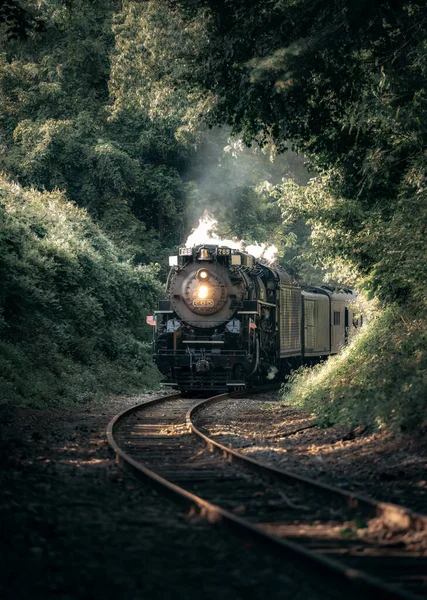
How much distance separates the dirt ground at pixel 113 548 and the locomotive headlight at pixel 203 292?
1274 centimetres

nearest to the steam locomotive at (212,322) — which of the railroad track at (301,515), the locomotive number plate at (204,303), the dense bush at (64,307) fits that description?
the locomotive number plate at (204,303)

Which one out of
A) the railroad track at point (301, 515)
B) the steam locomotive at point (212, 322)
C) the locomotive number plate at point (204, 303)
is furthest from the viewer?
the locomotive number plate at point (204, 303)

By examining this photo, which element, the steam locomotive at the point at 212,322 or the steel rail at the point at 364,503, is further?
the steam locomotive at the point at 212,322

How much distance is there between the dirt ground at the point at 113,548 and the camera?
17.8ft

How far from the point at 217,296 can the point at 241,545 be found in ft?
55.1

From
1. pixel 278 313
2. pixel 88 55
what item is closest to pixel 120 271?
pixel 278 313

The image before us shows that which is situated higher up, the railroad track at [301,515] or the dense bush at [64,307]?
the dense bush at [64,307]

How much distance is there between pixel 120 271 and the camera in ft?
104

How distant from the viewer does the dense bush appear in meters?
21.8

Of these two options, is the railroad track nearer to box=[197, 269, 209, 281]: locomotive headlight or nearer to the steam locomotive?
the steam locomotive

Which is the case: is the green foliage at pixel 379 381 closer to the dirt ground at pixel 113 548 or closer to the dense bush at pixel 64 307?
the dirt ground at pixel 113 548

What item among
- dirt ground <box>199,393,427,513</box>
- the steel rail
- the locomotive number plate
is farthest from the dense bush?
the steel rail

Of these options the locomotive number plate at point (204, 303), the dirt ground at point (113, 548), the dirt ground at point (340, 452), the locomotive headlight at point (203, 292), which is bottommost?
the dirt ground at point (113, 548)

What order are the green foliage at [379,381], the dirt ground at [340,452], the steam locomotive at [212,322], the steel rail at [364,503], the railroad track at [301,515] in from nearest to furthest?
the railroad track at [301,515] < the steel rail at [364,503] < the dirt ground at [340,452] < the green foliage at [379,381] < the steam locomotive at [212,322]
